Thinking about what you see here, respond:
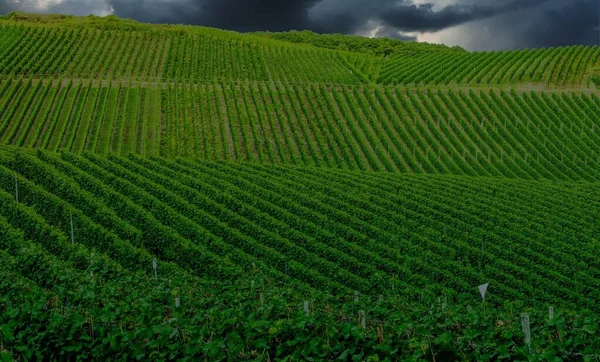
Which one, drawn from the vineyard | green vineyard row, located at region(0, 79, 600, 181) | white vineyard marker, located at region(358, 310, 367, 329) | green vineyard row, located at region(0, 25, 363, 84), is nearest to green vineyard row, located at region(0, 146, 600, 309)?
the vineyard

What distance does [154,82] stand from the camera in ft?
195

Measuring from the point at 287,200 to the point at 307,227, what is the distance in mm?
2964

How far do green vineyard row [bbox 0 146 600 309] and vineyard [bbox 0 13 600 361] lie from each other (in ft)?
0.35

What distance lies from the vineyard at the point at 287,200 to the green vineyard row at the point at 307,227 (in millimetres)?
108

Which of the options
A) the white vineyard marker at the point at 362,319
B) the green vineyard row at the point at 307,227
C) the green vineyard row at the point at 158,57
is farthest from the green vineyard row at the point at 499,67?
the white vineyard marker at the point at 362,319

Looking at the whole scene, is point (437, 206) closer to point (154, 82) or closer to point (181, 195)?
point (181, 195)

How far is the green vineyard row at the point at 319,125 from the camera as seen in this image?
44.1 m

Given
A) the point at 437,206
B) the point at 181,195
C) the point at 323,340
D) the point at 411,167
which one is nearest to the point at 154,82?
the point at 411,167

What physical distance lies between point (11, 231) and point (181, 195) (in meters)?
8.67

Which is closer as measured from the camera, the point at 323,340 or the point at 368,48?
the point at 323,340

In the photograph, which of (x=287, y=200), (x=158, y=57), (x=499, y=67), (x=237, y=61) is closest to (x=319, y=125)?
(x=237, y=61)

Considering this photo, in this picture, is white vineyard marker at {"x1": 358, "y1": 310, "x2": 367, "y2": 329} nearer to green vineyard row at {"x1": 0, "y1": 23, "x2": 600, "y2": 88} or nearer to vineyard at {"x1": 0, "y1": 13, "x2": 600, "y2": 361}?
vineyard at {"x1": 0, "y1": 13, "x2": 600, "y2": 361}

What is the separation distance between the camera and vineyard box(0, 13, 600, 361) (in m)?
8.27

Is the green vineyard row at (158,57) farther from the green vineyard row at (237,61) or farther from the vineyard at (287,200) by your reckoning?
the vineyard at (287,200)
